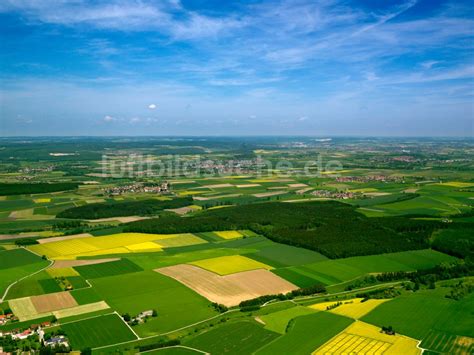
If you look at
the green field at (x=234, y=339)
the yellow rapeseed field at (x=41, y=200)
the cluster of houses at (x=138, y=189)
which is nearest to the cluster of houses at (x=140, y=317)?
the green field at (x=234, y=339)

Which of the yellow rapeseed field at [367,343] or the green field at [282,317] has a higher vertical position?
the yellow rapeseed field at [367,343]

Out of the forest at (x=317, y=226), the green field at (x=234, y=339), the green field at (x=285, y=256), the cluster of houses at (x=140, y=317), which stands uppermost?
the forest at (x=317, y=226)

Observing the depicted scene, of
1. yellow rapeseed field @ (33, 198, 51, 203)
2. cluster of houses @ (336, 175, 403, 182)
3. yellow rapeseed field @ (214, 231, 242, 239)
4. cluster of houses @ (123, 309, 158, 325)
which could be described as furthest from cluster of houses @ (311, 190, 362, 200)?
cluster of houses @ (123, 309, 158, 325)

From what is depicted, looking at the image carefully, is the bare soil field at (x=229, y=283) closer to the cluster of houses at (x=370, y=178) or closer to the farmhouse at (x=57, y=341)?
the farmhouse at (x=57, y=341)

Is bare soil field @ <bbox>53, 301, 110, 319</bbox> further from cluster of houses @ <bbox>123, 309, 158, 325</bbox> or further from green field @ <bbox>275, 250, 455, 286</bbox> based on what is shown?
green field @ <bbox>275, 250, 455, 286</bbox>

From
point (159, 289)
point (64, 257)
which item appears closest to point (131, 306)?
point (159, 289)
